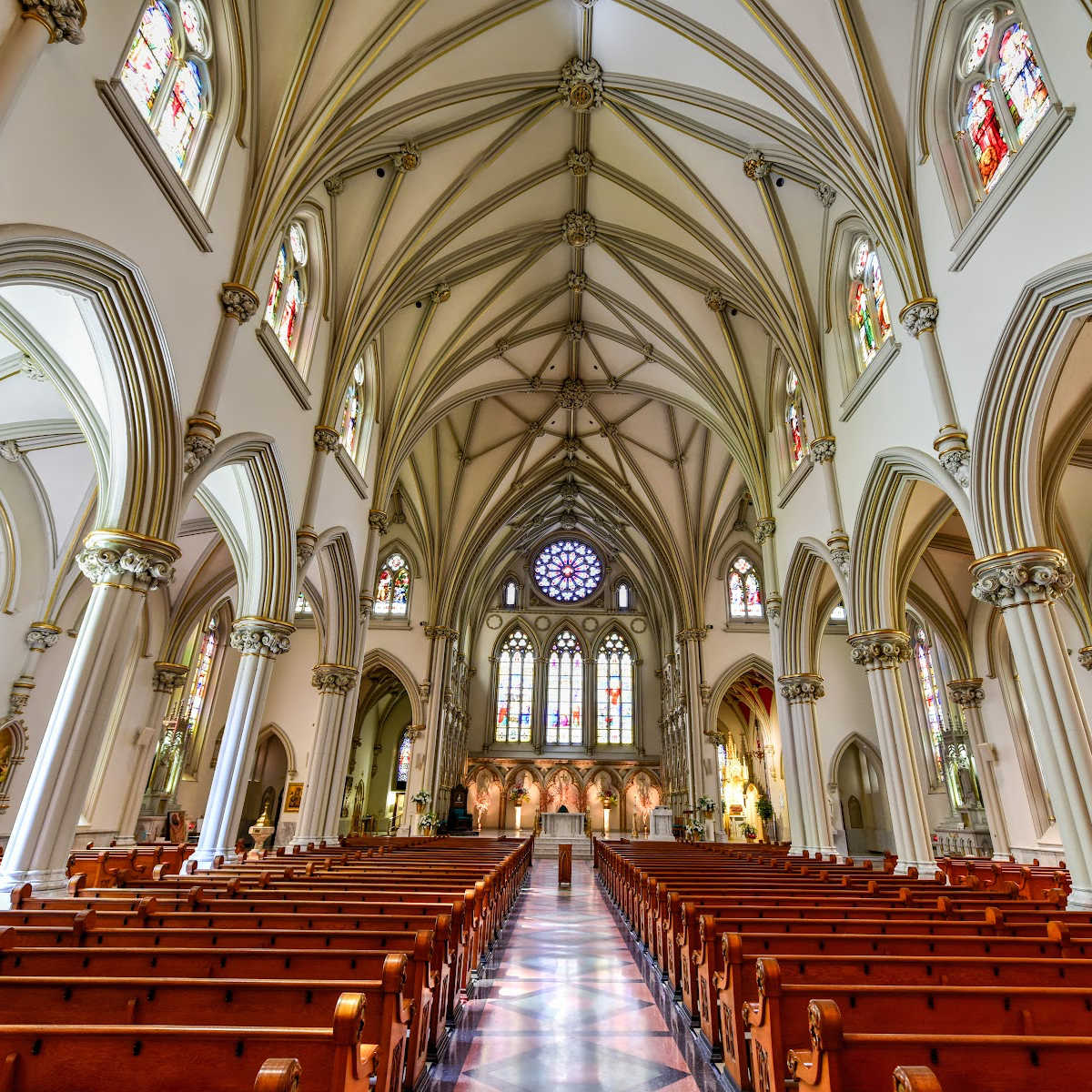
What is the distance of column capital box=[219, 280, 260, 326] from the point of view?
31.7 ft

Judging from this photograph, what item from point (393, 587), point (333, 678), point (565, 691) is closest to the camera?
point (333, 678)

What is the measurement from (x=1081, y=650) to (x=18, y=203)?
17.7 metres

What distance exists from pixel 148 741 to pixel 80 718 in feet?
38.7

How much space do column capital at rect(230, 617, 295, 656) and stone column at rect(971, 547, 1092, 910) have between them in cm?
1070

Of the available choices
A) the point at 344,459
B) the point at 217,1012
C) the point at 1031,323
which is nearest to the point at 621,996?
the point at 217,1012

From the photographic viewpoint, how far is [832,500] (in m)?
13.0

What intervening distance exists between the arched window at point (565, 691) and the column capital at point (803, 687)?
2048 centimetres

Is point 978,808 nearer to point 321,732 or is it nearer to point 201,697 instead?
point 321,732

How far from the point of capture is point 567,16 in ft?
40.2

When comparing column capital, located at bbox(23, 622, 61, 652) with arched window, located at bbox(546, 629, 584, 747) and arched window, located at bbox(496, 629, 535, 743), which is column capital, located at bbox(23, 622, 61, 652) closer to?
arched window, located at bbox(496, 629, 535, 743)

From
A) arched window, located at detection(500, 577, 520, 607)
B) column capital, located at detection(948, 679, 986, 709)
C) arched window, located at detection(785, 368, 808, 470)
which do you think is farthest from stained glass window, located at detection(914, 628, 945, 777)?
arched window, located at detection(500, 577, 520, 607)

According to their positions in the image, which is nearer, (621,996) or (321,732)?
(621,996)

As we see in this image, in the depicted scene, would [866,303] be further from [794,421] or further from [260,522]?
[260,522]

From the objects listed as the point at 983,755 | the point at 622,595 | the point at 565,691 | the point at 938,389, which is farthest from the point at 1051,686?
the point at 622,595
